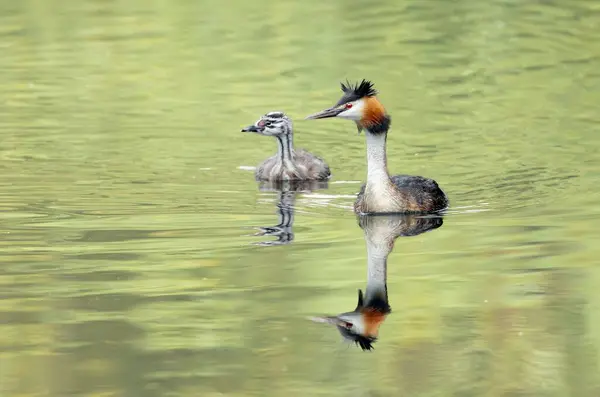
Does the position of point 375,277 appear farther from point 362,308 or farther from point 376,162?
point 376,162

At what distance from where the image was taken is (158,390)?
9.78 metres

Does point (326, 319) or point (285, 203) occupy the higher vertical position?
point (285, 203)

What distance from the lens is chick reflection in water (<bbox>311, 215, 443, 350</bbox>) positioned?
11.4 metres

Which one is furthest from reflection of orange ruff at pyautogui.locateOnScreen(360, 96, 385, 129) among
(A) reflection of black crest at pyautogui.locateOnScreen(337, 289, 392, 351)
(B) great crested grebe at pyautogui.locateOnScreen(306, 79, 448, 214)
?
(A) reflection of black crest at pyautogui.locateOnScreen(337, 289, 392, 351)

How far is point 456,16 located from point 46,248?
20.2 m

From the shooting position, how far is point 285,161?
1958cm

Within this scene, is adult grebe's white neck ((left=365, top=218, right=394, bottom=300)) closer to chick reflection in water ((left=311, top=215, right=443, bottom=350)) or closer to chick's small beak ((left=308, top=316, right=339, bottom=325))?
chick reflection in water ((left=311, top=215, right=443, bottom=350))

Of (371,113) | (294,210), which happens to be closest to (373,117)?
(371,113)

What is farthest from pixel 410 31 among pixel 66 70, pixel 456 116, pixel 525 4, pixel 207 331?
pixel 207 331

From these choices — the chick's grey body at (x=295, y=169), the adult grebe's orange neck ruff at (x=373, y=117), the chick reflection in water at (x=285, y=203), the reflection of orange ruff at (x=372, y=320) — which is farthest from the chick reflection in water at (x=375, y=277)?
the chick's grey body at (x=295, y=169)

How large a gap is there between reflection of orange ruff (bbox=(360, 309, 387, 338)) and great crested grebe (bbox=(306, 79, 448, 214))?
14.6ft

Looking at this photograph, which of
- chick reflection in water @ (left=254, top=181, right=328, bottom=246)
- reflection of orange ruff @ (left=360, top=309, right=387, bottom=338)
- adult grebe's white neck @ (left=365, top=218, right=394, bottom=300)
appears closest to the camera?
reflection of orange ruff @ (left=360, top=309, right=387, bottom=338)

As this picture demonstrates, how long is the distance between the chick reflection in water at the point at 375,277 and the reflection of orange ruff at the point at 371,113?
0.90 m

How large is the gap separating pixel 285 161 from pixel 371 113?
3.31m
